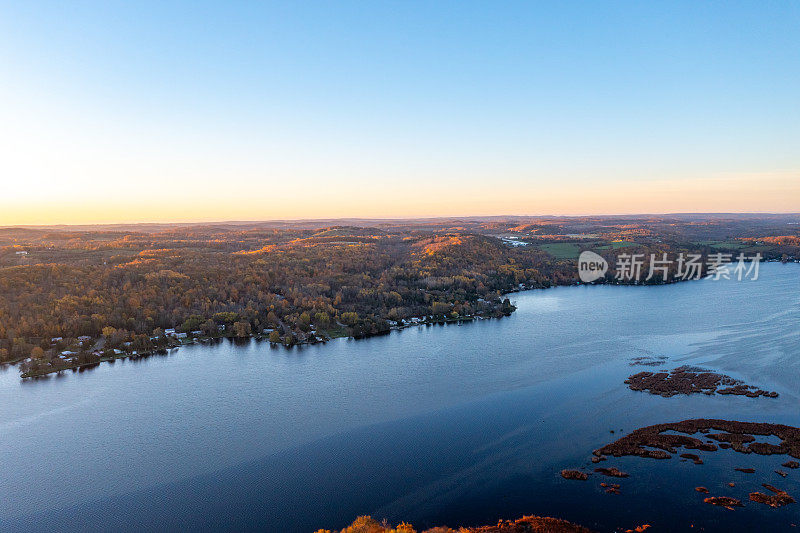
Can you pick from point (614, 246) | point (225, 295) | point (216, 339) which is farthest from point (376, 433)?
point (614, 246)

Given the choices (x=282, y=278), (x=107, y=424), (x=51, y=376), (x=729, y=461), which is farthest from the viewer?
(x=282, y=278)

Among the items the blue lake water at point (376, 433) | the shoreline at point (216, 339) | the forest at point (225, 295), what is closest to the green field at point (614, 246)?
the forest at point (225, 295)

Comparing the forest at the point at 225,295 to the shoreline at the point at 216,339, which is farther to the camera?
the forest at the point at 225,295

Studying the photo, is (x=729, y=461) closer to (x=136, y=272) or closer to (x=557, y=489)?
(x=557, y=489)

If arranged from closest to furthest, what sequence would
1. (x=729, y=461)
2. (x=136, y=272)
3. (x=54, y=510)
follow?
(x=54, y=510) < (x=729, y=461) < (x=136, y=272)

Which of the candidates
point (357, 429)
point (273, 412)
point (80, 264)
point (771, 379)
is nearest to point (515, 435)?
point (357, 429)

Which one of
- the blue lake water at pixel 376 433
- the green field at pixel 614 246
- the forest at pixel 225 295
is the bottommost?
the blue lake water at pixel 376 433

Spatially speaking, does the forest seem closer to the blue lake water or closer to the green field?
the blue lake water

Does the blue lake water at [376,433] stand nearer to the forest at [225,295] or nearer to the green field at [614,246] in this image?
the forest at [225,295]

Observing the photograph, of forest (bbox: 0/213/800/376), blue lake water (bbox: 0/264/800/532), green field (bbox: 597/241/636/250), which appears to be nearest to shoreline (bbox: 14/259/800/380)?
forest (bbox: 0/213/800/376)
